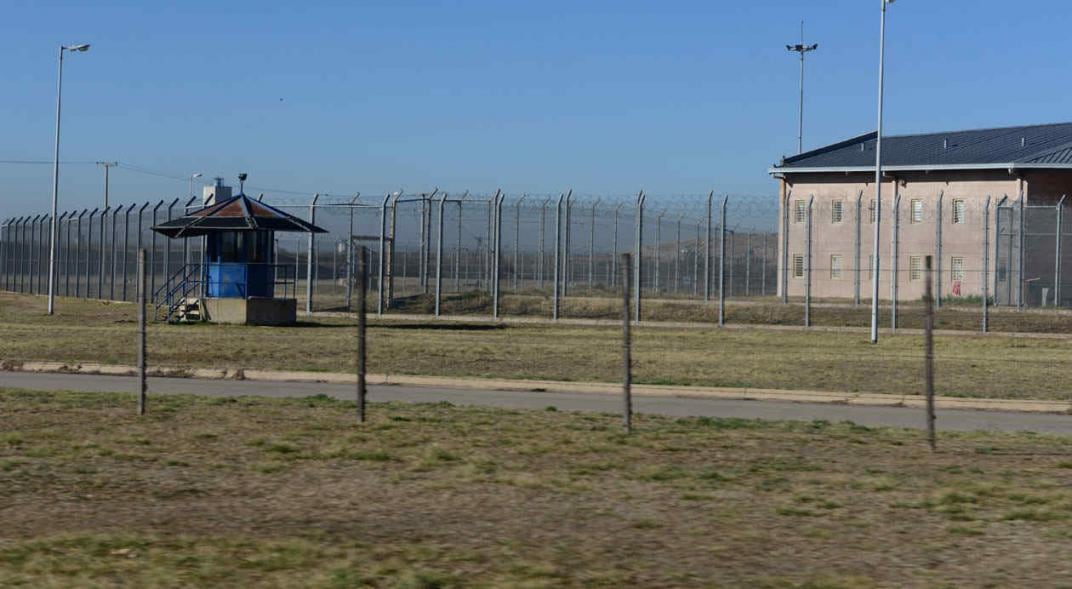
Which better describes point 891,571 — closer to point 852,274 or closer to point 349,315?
point 349,315

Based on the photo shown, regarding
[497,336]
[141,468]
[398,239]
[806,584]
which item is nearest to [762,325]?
[497,336]

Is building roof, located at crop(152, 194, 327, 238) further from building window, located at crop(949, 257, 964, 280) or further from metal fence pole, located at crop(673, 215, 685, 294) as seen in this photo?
building window, located at crop(949, 257, 964, 280)

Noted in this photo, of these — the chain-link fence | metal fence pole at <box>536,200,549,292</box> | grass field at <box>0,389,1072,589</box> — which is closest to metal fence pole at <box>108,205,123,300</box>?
the chain-link fence

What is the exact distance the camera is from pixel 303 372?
1962 centimetres

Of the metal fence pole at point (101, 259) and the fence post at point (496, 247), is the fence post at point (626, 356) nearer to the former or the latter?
the fence post at point (496, 247)

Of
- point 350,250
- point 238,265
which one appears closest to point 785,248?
point 350,250

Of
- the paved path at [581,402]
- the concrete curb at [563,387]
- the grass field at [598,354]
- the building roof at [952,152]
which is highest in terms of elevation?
the building roof at [952,152]

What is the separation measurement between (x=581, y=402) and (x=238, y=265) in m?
18.0

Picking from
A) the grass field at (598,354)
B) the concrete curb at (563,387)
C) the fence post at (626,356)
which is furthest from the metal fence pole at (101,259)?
the fence post at (626,356)

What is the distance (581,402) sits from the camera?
1647cm

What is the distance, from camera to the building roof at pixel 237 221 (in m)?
32.4

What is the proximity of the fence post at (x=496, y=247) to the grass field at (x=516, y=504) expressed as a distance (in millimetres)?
22471

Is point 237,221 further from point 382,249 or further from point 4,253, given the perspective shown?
point 4,253

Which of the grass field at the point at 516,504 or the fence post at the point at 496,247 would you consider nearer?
the grass field at the point at 516,504
